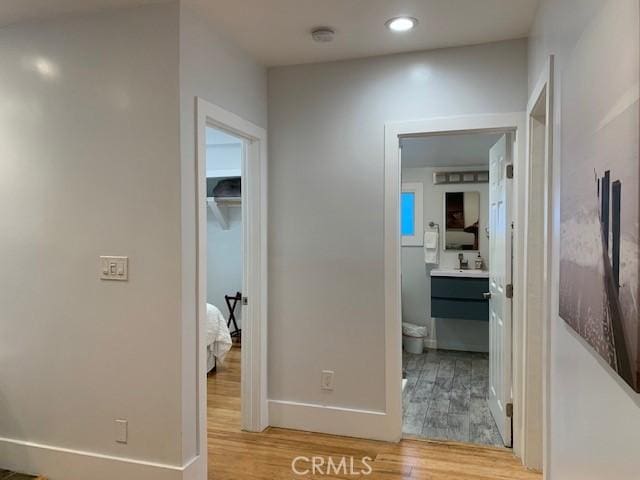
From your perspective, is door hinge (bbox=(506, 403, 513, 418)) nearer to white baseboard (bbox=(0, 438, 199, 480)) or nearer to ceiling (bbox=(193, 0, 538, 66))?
white baseboard (bbox=(0, 438, 199, 480))

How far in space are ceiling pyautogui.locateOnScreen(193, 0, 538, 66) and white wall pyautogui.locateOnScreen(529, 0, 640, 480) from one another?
14.5 inches

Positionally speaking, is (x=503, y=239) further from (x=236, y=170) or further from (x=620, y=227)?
(x=236, y=170)

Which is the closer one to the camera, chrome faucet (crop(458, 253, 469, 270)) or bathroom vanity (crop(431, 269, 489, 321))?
bathroom vanity (crop(431, 269, 489, 321))

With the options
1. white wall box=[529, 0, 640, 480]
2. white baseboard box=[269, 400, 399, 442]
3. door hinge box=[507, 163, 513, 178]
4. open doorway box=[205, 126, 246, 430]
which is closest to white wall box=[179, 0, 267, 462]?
white baseboard box=[269, 400, 399, 442]

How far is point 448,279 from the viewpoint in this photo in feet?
16.4

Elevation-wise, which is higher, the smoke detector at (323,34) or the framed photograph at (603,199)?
the smoke detector at (323,34)

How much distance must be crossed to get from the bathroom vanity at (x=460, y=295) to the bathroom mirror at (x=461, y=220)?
0.37m

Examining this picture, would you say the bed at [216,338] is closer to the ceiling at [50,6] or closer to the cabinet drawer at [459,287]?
the cabinet drawer at [459,287]

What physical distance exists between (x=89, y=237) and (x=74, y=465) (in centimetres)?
119

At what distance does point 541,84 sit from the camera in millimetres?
2082

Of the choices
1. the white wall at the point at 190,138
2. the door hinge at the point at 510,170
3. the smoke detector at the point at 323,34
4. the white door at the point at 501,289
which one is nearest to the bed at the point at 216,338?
the white wall at the point at 190,138

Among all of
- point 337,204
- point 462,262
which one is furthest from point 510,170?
point 462,262

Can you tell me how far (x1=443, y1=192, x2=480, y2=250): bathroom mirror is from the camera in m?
5.23

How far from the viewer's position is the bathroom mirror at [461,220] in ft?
17.2
